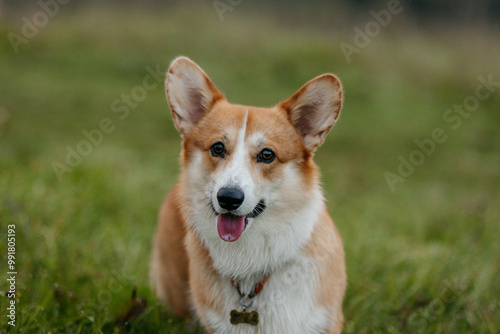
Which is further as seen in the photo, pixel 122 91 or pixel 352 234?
pixel 122 91

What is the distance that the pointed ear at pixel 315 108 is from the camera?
2729mm

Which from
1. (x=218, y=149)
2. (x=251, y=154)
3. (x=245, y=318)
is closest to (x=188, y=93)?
(x=218, y=149)

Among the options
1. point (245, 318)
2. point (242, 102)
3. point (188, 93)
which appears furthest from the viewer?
point (242, 102)

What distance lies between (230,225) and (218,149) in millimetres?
437

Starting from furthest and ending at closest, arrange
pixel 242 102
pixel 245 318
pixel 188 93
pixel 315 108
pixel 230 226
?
1. pixel 242 102
2. pixel 188 93
3. pixel 315 108
4. pixel 245 318
5. pixel 230 226

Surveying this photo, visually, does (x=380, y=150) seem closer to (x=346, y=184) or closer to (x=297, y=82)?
(x=346, y=184)

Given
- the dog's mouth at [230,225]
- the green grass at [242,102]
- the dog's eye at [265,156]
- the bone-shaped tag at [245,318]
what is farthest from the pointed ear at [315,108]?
the green grass at [242,102]

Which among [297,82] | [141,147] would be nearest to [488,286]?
[141,147]

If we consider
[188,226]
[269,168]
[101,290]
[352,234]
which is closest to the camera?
[269,168]

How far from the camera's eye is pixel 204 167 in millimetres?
2742

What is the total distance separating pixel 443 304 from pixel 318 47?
26.3 feet

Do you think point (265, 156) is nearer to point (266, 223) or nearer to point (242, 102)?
point (266, 223)

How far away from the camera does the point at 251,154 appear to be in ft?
8.71

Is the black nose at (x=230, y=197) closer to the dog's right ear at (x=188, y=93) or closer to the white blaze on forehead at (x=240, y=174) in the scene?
the white blaze on forehead at (x=240, y=174)
